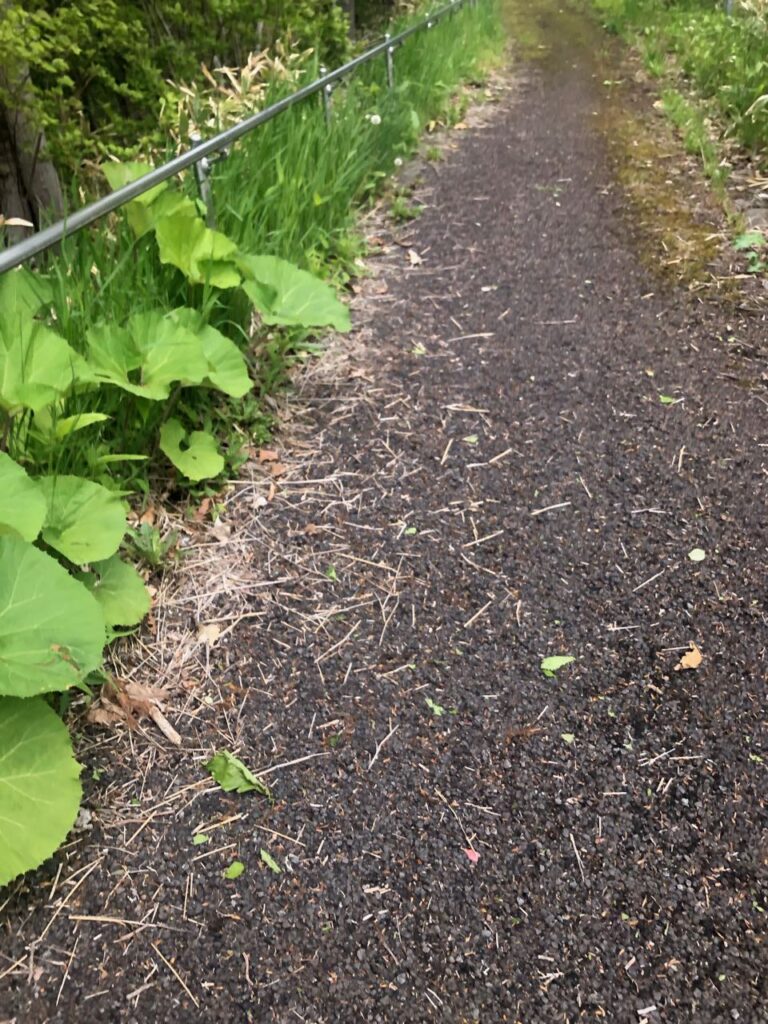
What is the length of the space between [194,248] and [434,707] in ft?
5.26

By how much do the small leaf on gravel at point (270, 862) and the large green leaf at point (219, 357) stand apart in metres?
1.24

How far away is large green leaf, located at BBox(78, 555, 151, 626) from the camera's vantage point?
5.56 feet

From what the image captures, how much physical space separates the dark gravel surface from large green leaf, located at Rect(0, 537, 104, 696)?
38cm

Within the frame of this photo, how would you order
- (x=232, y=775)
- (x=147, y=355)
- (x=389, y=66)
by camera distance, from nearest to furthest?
(x=232, y=775)
(x=147, y=355)
(x=389, y=66)

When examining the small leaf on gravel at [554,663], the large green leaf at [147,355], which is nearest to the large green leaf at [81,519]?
the large green leaf at [147,355]

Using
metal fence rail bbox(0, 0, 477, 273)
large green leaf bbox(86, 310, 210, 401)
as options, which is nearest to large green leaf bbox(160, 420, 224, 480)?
large green leaf bbox(86, 310, 210, 401)

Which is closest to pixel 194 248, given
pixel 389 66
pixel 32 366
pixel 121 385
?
pixel 121 385

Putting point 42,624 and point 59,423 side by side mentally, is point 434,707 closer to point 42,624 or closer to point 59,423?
point 42,624

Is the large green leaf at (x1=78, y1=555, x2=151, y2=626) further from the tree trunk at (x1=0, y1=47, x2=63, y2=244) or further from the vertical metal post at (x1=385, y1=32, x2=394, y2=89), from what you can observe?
the vertical metal post at (x1=385, y1=32, x2=394, y2=89)

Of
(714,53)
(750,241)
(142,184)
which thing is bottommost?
(750,241)

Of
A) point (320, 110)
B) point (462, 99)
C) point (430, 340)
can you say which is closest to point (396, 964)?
point (430, 340)

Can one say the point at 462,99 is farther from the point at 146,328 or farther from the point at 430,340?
the point at 146,328

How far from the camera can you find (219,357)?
2209 millimetres

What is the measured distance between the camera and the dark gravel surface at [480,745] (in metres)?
1.28
